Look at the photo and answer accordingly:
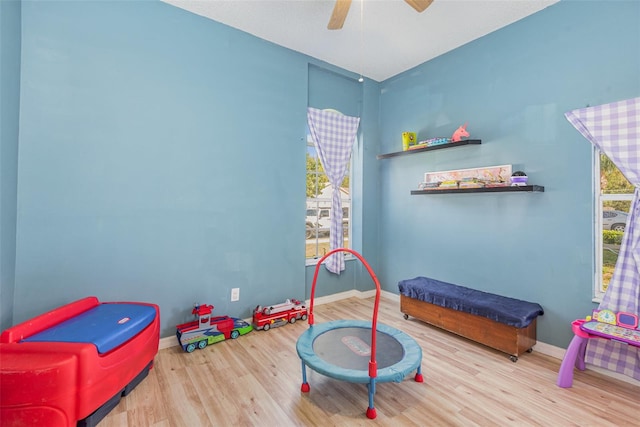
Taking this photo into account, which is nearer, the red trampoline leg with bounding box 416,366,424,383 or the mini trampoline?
the mini trampoline

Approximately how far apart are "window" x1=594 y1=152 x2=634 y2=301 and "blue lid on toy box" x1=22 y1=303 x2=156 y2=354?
3.48 m

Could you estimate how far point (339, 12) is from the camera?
216 cm

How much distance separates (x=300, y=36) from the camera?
3.13 meters

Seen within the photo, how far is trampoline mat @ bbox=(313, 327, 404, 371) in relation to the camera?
1963 mm

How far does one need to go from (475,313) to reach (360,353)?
127 cm

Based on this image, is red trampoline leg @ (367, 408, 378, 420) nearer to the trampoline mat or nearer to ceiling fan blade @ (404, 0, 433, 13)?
the trampoline mat

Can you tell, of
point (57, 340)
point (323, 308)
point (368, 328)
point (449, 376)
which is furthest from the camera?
point (323, 308)

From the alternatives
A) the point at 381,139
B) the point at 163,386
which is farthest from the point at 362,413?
the point at 381,139

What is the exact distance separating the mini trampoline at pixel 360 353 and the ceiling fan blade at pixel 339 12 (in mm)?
1749

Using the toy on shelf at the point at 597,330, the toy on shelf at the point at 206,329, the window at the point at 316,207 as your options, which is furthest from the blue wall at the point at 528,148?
the toy on shelf at the point at 206,329

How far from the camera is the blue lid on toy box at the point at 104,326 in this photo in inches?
66.2

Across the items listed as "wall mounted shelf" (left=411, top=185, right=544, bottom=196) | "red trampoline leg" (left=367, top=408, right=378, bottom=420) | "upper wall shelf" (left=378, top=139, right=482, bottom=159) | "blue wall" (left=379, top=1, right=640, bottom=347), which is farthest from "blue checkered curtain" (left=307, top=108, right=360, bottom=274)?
"red trampoline leg" (left=367, top=408, right=378, bottom=420)

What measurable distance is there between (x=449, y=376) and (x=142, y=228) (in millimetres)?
2761

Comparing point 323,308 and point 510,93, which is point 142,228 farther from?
point 510,93
